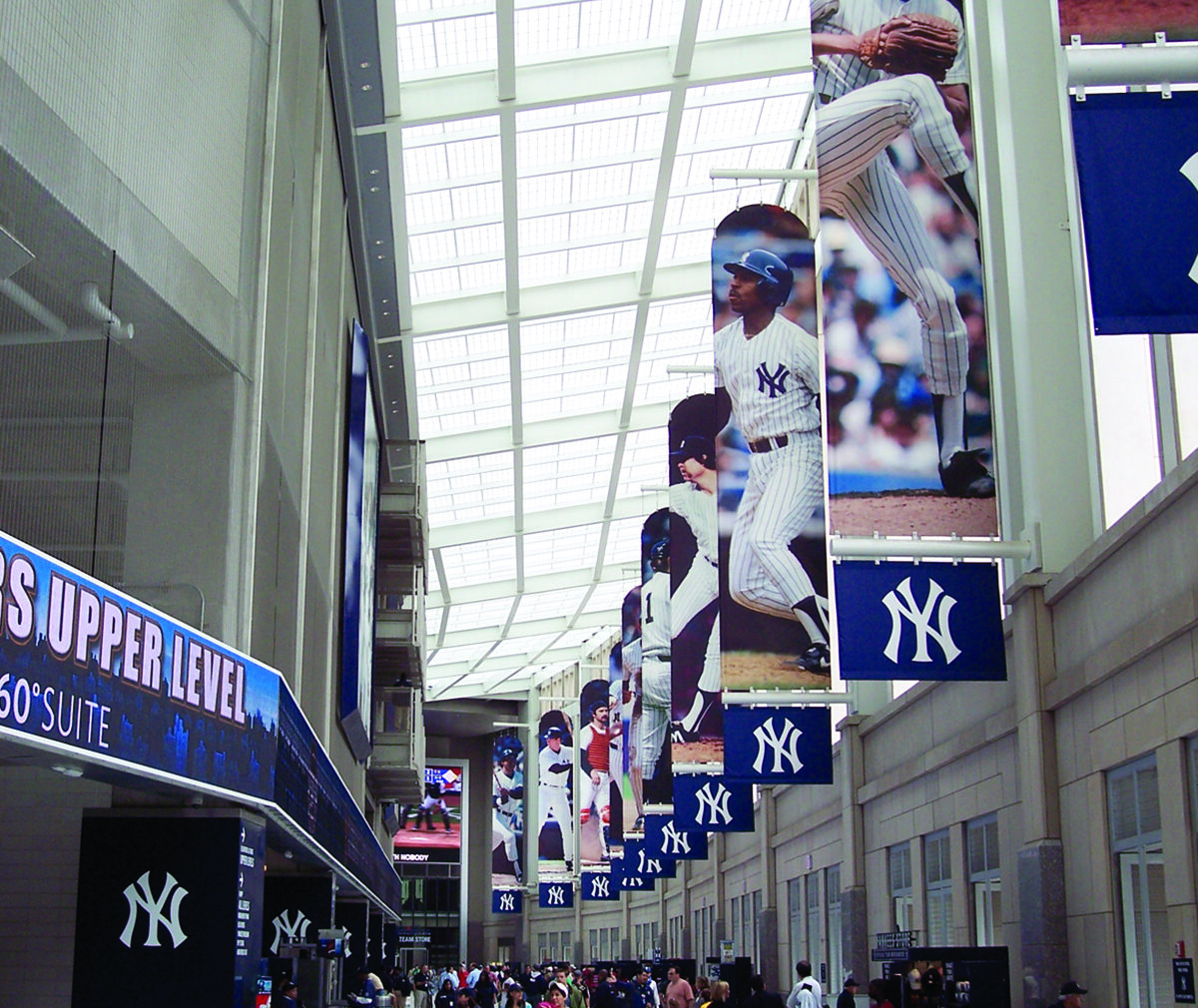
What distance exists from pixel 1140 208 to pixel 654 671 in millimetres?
22081

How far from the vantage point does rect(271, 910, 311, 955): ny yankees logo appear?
19.2 m

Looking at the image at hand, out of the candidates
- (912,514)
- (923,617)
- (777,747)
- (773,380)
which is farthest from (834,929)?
(912,514)

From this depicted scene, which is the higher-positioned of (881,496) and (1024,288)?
(1024,288)

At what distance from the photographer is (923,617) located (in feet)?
41.3

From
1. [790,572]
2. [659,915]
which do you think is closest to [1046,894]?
[790,572]

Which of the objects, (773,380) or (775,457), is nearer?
(775,457)

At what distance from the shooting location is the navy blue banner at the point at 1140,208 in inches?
255

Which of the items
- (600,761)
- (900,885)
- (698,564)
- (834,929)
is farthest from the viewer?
(600,761)

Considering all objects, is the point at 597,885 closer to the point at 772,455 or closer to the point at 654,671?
the point at 654,671

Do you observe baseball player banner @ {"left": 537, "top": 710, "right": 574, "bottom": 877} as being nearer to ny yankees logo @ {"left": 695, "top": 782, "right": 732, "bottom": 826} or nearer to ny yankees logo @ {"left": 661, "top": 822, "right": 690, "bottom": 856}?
ny yankees logo @ {"left": 661, "top": 822, "right": 690, "bottom": 856}

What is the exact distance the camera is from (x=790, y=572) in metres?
17.1

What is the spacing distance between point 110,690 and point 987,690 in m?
9.63

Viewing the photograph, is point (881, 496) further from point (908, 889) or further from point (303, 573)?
point (908, 889)

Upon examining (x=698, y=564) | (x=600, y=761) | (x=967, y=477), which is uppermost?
(x=698, y=564)
